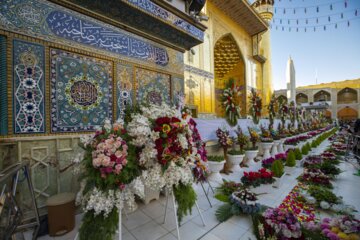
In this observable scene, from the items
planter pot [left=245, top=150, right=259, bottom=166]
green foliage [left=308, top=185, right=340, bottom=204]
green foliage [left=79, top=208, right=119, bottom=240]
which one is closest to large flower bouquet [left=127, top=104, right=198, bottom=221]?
green foliage [left=79, top=208, right=119, bottom=240]

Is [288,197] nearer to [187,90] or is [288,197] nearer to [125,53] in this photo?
[125,53]

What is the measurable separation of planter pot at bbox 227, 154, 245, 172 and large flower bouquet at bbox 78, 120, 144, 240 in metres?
4.15

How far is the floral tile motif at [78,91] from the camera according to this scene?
3033 mm

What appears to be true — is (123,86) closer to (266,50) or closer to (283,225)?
(283,225)

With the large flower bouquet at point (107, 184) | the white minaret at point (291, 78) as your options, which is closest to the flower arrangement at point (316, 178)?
the large flower bouquet at point (107, 184)

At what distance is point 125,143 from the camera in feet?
5.90

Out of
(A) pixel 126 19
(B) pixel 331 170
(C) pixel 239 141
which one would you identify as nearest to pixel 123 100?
(A) pixel 126 19

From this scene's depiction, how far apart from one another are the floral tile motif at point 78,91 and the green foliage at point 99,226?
2079 millimetres

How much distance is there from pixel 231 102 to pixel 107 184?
539 centimetres

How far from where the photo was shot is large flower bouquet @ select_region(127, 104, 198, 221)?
183cm

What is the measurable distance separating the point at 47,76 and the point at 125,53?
180 cm

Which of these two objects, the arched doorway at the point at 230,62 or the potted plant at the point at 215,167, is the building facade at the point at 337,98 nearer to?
the arched doorway at the point at 230,62

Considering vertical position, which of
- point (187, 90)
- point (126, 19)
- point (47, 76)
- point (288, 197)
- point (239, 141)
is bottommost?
point (288, 197)

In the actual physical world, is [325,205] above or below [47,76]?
below
